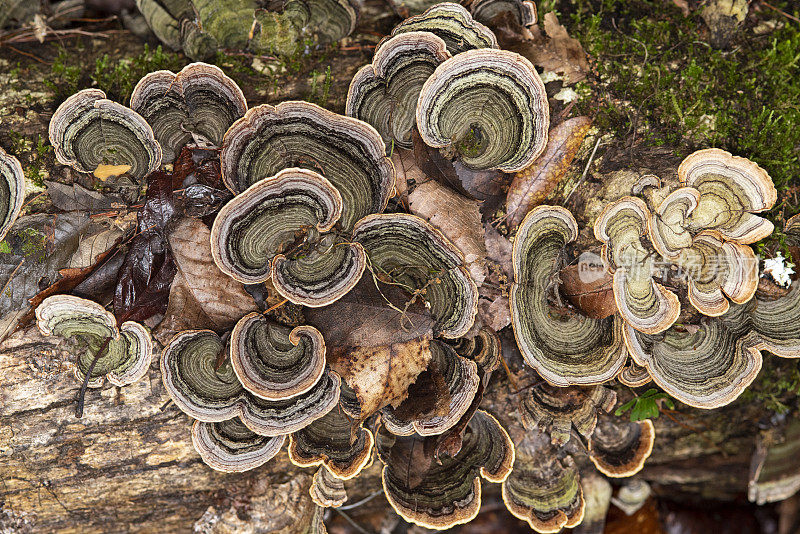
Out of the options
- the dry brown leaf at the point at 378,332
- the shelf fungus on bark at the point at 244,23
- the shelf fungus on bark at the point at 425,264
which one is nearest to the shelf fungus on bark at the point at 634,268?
the shelf fungus on bark at the point at 425,264

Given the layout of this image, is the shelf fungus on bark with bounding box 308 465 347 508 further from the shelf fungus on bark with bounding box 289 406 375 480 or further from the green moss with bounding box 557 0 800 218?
the green moss with bounding box 557 0 800 218

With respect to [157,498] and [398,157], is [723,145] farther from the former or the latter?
[157,498]

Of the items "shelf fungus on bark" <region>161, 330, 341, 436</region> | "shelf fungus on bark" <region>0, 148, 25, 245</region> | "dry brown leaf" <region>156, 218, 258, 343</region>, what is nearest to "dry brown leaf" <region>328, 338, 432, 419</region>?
"shelf fungus on bark" <region>161, 330, 341, 436</region>

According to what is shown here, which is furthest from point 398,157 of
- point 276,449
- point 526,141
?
point 276,449

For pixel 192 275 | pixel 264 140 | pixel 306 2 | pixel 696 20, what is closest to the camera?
pixel 264 140

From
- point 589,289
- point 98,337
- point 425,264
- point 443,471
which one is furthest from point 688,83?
point 98,337

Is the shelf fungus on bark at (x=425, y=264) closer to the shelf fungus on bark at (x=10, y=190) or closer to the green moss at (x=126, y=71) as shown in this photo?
the green moss at (x=126, y=71)

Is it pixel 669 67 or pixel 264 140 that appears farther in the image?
pixel 669 67
